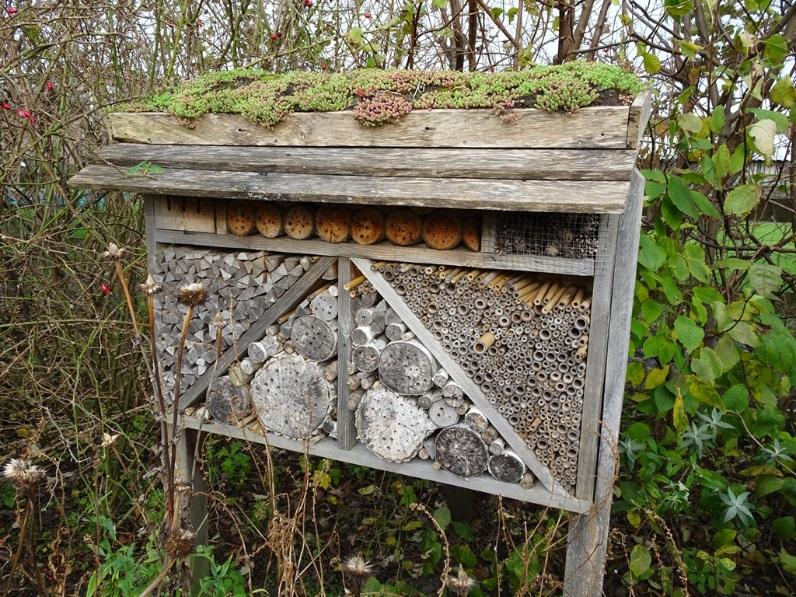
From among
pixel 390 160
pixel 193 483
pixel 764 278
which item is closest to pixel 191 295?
pixel 390 160

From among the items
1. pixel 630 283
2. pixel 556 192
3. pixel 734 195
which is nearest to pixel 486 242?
pixel 556 192

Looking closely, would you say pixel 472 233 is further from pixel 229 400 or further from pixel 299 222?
pixel 229 400

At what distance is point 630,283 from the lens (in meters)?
2.07

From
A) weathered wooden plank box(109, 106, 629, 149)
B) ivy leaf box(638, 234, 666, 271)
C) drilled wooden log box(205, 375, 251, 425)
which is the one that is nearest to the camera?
weathered wooden plank box(109, 106, 629, 149)

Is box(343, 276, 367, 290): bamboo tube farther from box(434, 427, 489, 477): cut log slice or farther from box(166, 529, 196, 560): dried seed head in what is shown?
box(166, 529, 196, 560): dried seed head

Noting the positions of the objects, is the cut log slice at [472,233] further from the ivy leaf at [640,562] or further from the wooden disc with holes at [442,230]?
the ivy leaf at [640,562]

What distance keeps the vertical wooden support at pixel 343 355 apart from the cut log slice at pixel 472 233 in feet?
1.57

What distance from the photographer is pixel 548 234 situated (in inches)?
80.4

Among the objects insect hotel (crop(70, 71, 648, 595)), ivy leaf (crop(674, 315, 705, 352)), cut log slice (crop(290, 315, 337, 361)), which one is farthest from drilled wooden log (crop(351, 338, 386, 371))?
ivy leaf (crop(674, 315, 705, 352))

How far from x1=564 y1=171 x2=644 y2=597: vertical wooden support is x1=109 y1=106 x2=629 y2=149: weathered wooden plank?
0.29 metres

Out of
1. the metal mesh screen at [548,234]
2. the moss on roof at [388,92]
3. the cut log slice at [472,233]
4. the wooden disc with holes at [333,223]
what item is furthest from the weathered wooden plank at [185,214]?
the metal mesh screen at [548,234]

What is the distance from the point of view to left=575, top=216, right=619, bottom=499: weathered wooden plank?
198cm

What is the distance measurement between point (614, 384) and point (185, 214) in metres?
1.83

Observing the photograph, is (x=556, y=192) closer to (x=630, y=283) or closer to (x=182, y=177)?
(x=630, y=283)
